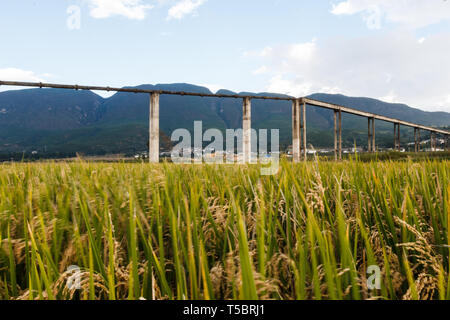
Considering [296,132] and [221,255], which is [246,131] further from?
[221,255]

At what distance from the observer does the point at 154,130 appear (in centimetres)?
1124

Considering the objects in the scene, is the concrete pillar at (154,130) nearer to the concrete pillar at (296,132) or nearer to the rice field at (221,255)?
the concrete pillar at (296,132)

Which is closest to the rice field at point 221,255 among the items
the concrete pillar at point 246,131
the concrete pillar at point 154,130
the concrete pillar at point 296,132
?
the concrete pillar at point 154,130

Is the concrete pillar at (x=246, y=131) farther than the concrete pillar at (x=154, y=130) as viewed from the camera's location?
Yes

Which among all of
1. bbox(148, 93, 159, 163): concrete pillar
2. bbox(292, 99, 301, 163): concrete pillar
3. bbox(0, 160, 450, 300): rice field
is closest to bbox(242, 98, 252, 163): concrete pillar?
bbox(292, 99, 301, 163): concrete pillar

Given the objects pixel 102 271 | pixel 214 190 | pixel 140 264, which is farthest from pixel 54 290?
pixel 214 190

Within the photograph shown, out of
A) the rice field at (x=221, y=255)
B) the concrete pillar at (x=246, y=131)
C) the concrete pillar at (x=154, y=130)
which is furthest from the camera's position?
the concrete pillar at (x=246, y=131)

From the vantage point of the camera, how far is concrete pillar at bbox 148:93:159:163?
11.0 m

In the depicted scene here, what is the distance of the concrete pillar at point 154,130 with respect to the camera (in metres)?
11.0

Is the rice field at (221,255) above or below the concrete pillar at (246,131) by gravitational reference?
below
